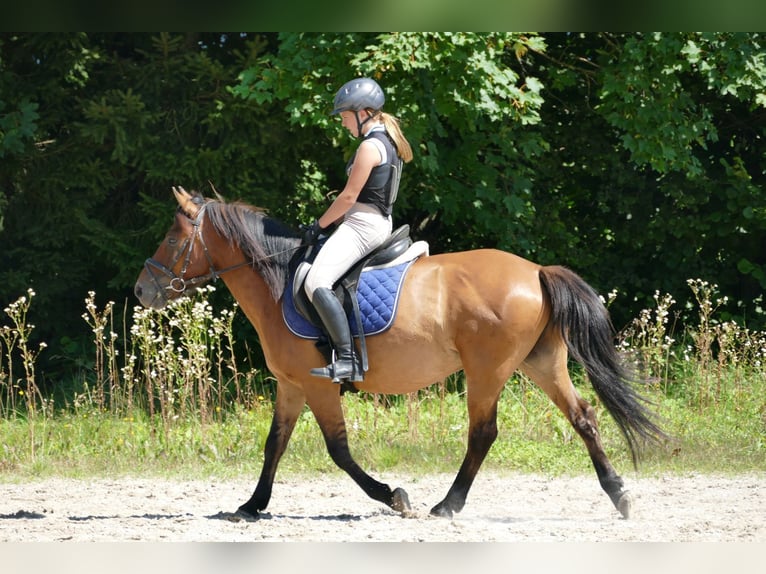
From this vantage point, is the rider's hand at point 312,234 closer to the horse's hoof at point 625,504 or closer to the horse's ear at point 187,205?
the horse's ear at point 187,205

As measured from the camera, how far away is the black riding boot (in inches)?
208

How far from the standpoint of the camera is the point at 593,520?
558cm

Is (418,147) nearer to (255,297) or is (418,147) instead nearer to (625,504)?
(255,297)

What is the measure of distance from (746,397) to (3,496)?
245 inches

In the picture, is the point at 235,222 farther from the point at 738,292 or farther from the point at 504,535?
the point at 738,292

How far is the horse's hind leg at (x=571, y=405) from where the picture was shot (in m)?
5.52

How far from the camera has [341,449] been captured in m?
5.55

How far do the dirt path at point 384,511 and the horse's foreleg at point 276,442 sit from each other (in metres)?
0.14

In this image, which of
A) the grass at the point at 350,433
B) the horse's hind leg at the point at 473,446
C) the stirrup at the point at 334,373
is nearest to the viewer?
the stirrup at the point at 334,373

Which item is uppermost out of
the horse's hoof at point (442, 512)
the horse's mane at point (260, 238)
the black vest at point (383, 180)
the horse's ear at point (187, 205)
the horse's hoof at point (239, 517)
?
the black vest at point (383, 180)

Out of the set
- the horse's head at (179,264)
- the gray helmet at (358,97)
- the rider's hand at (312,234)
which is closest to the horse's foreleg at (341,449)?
the rider's hand at (312,234)

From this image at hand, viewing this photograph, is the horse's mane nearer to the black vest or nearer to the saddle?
the saddle

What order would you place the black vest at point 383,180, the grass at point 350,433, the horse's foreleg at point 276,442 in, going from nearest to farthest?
the black vest at point 383,180 < the horse's foreleg at point 276,442 < the grass at point 350,433
